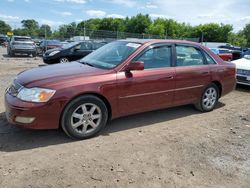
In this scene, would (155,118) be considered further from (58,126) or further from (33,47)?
(33,47)

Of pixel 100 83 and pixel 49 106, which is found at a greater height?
pixel 100 83

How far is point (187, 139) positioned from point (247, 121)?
184 cm

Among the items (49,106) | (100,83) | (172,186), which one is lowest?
(172,186)

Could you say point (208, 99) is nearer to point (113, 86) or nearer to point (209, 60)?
point (209, 60)

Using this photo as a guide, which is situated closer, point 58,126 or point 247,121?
point 58,126

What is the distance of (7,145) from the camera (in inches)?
160

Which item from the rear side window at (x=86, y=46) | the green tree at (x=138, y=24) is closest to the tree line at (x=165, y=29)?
the green tree at (x=138, y=24)

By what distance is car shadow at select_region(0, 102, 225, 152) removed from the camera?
13.5ft

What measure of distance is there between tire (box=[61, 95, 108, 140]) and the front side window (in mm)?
1185

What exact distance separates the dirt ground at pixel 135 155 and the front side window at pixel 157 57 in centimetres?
112

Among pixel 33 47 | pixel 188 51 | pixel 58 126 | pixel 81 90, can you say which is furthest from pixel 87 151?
pixel 33 47

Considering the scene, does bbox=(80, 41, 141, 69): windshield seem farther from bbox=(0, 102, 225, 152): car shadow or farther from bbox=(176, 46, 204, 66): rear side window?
bbox=(0, 102, 225, 152): car shadow

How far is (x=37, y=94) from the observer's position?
3.96 metres

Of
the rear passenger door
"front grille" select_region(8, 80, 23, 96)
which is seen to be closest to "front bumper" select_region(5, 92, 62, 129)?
"front grille" select_region(8, 80, 23, 96)
